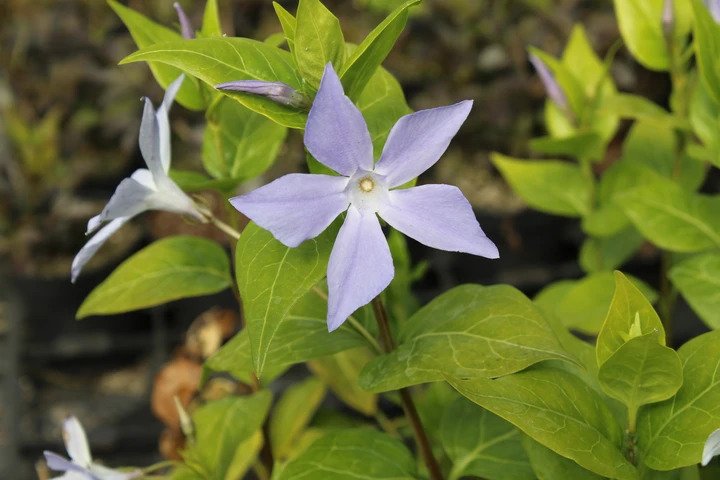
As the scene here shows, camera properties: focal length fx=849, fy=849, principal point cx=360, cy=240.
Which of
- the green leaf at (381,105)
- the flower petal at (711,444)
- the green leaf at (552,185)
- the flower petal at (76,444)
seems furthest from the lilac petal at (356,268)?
the green leaf at (552,185)

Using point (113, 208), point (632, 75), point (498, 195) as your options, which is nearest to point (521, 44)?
point (632, 75)

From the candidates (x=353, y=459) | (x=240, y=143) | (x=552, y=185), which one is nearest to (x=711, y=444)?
(x=353, y=459)

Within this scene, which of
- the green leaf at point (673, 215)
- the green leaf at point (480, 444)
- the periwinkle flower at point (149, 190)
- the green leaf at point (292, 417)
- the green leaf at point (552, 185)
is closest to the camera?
the periwinkle flower at point (149, 190)

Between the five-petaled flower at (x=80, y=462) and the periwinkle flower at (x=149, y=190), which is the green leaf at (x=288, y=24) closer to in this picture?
the periwinkle flower at (x=149, y=190)

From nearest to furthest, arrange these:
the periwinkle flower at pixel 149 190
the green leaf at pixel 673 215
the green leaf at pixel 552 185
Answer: the periwinkle flower at pixel 149 190 → the green leaf at pixel 673 215 → the green leaf at pixel 552 185

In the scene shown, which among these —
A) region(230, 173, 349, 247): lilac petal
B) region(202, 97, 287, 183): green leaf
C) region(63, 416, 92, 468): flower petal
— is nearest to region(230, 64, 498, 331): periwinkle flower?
region(230, 173, 349, 247): lilac petal

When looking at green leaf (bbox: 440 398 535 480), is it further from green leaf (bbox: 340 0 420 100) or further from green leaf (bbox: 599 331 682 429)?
green leaf (bbox: 340 0 420 100)

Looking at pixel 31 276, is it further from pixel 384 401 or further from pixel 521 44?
pixel 521 44

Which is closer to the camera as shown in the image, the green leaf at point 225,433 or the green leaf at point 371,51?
the green leaf at point 371,51
